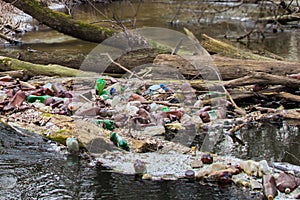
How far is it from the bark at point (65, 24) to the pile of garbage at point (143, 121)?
293cm

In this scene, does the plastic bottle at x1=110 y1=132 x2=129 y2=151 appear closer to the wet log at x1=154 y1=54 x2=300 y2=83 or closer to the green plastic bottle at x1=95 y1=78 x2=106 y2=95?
the green plastic bottle at x1=95 y1=78 x2=106 y2=95

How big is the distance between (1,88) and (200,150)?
271cm

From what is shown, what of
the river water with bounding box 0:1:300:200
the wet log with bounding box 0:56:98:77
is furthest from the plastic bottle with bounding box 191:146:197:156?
the wet log with bounding box 0:56:98:77

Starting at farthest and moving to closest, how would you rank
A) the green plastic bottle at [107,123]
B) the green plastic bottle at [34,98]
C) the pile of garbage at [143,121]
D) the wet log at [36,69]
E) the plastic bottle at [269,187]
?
the wet log at [36,69]
the green plastic bottle at [34,98]
the green plastic bottle at [107,123]
the pile of garbage at [143,121]
the plastic bottle at [269,187]

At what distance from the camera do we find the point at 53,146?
4297mm

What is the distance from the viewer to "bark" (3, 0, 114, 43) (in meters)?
9.09

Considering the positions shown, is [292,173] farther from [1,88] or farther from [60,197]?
[1,88]

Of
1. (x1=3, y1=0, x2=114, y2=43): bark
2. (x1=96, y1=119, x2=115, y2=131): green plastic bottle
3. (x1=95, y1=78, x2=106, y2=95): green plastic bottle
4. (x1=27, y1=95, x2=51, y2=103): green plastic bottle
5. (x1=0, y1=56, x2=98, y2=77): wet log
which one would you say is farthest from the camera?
(x1=3, y1=0, x2=114, y2=43): bark

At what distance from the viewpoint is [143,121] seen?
4.91 m

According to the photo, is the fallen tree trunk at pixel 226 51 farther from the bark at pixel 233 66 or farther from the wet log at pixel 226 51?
the bark at pixel 233 66

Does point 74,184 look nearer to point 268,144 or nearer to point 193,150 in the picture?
point 193,150

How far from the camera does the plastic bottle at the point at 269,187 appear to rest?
3311 millimetres

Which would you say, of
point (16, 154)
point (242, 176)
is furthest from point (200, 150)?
point (16, 154)

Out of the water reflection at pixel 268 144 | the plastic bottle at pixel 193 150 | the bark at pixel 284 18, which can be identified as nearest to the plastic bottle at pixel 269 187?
the water reflection at pixel 268 144
